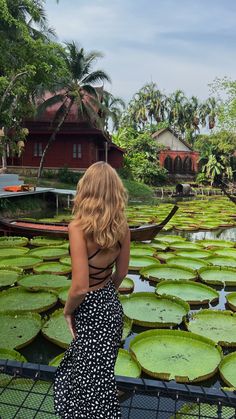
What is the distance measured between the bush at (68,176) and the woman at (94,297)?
23.5m

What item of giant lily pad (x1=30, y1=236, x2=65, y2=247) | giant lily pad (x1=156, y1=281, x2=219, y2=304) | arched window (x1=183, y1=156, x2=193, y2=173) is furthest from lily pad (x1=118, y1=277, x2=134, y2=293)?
arched window (x1=183, y1=156, x2=193, y2=173)

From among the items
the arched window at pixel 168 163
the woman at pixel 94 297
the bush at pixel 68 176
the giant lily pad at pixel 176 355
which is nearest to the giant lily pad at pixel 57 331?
the giant lily pad at pixel 176 355

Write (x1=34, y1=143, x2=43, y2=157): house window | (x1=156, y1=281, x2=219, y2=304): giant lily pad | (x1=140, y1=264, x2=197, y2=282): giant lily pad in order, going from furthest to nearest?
(x1=34, y1=143, x2=43, y2=157): house window
(x1=140, y1=264, x2=197, y2=282): giant lily pad
(x1=156, y1=281, x2=219, y2=304): giant lily pad

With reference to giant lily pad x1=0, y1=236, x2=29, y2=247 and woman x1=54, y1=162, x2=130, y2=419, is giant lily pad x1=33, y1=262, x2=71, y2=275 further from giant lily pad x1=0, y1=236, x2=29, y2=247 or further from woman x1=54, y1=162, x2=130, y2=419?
woman x1=54, y1=162, x2=130, y2=419

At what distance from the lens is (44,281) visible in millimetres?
7539

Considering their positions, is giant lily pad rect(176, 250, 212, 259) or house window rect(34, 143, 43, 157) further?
house window rect(34, 143, 43, 157)

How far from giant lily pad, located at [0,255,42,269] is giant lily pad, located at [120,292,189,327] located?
2.99 meters

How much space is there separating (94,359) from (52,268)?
20.8 feet

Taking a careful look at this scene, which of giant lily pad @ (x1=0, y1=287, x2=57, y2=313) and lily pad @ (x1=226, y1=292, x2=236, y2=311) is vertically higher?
giant lily pad @ (x1=0, y1=287, x2=57, y2=313)

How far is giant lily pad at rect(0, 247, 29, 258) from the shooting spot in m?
9.79

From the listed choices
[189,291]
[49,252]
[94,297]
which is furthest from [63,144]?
[94,297]

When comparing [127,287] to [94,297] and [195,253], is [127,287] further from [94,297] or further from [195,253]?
[94,297]

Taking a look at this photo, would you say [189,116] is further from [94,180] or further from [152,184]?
[94,180]

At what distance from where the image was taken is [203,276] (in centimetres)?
818
